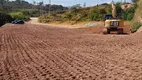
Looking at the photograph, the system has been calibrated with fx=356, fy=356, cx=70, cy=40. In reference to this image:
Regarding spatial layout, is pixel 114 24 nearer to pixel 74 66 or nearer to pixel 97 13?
pixel 74 66

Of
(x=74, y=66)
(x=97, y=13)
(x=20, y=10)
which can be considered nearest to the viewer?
(x=74, y=66)

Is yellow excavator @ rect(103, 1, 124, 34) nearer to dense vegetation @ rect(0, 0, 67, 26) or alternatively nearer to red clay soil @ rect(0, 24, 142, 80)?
red clay soil @ rect(0, 24, 142, 80)

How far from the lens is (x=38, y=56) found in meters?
15.9

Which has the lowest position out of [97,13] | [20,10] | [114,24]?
[20,10]

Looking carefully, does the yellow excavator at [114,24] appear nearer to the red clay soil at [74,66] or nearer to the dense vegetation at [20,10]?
the red clay soil at [74,66]

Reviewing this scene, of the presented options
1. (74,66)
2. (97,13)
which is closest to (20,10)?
(97,13)

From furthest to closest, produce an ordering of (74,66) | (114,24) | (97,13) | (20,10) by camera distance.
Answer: (20,10) → (97,13) → (114,24) → (74,66)

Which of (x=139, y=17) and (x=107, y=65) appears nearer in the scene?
(x=107, y=65)

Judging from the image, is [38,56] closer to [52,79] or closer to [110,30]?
[52,79]


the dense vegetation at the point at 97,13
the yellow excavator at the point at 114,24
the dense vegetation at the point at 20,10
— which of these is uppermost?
the yellow excavator at the point at 114,24

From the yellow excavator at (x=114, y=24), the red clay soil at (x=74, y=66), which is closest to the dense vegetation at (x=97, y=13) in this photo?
the yellow excavator at (x=114, y=24)

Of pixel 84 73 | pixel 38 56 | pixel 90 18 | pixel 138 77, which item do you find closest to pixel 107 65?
pixel 84 73

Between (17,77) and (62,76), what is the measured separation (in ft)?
4.64

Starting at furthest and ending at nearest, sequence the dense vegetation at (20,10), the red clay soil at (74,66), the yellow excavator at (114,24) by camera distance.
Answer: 1. the dense vegetation at (20,10)
2. the yellow excavator at (114,24)
3. the red clay soil at (74,66)
